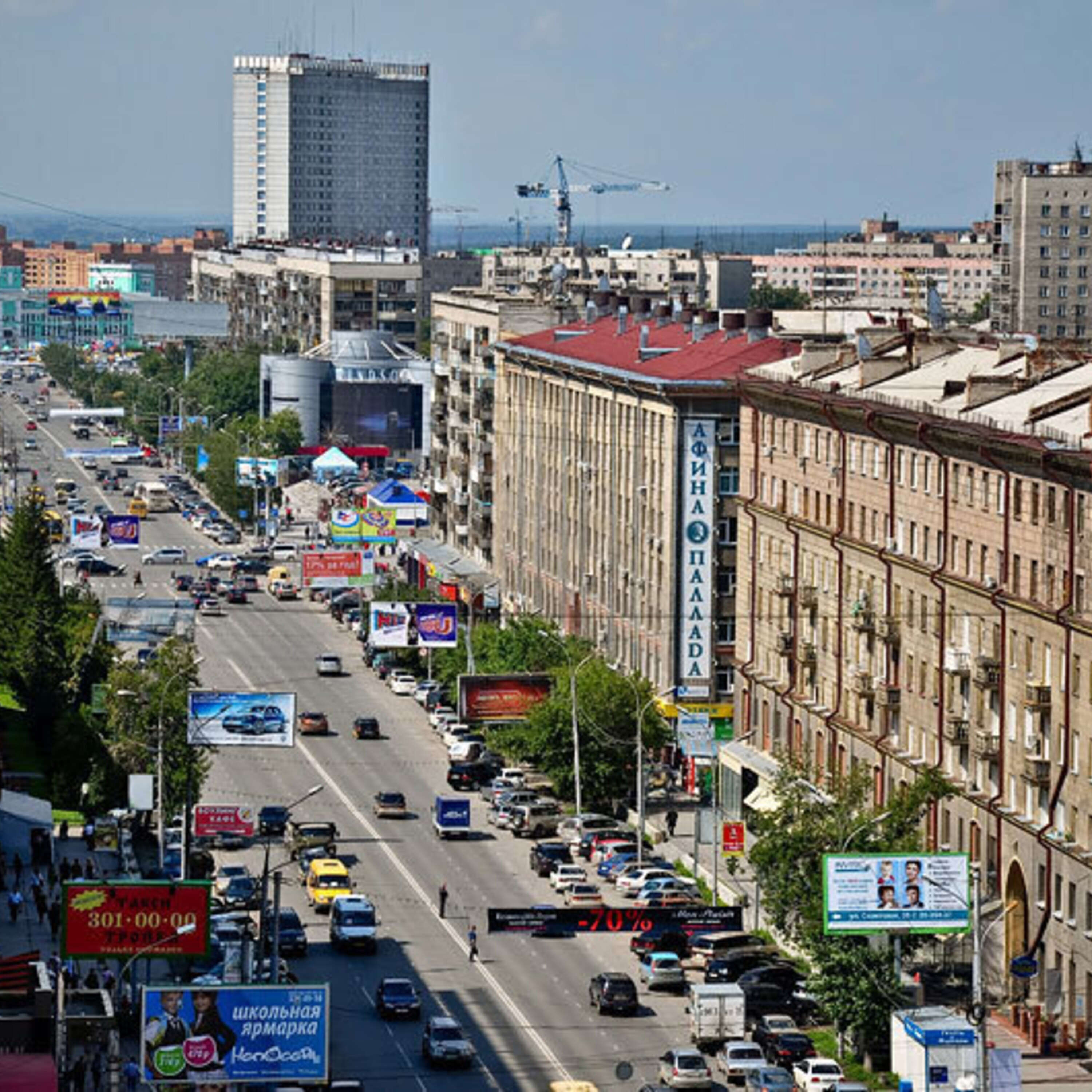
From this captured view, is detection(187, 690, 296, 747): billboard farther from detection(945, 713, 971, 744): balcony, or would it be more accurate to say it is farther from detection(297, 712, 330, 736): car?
detection(297, 712, 330, 736): car

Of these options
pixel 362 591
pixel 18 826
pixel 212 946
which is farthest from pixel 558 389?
pixel 212 946

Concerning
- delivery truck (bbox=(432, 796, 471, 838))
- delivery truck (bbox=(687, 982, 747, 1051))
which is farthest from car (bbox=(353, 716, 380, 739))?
delivery truck (bbox=(687, 982, 747, 1051))

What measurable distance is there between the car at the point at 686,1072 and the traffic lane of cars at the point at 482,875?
1654mm

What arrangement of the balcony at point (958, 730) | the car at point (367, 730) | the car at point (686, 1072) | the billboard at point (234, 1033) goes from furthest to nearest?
the car at point (367, 730) < the balcony at point (958, 730) < the car at point (686, 1072) < the billboard at point (234, 1033)

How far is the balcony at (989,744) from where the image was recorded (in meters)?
80.6

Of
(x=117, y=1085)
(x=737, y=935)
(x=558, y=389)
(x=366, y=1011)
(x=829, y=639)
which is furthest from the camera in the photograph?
(x=558, y=389)

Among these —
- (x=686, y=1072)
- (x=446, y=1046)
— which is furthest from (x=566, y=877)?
(x=686, y=1072)

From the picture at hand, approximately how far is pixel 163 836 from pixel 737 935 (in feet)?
64.0

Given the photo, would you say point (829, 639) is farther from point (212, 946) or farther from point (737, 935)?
point (212, 946)

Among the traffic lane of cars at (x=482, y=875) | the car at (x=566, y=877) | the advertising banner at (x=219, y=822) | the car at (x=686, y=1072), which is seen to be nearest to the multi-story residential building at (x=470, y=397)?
the traffic lane of cars at (x=482, y=875)

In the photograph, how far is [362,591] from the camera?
522ft

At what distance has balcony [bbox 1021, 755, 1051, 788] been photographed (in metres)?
76.7

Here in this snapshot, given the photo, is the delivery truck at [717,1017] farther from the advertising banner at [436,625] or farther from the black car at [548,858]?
the advertising banner at [436,625]

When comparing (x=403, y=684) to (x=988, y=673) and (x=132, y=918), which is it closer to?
(x=988, y=673)
